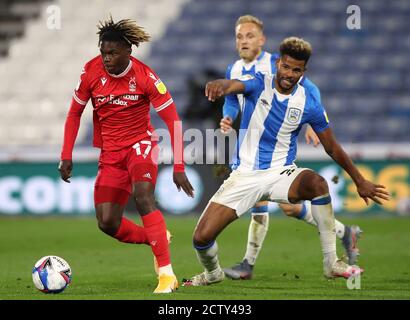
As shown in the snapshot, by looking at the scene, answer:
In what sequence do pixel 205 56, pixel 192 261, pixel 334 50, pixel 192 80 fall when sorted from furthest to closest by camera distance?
1. pixel 205 56
2. pixel 334 50
3. pixel 192 80
4. pixel 192 261

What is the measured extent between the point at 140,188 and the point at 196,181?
27.7ft

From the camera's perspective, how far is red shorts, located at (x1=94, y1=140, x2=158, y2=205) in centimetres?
759

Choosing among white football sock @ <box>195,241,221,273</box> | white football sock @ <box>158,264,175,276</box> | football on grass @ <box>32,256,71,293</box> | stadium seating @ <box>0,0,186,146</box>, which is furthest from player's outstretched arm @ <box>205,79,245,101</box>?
stadium seating @ <box>0,0,186,146</box>

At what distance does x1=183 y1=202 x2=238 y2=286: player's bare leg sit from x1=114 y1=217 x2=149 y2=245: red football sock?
54 cm

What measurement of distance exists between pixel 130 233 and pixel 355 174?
1943 millimetres

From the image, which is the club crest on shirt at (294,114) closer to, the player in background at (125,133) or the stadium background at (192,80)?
the player in background at (125,133)

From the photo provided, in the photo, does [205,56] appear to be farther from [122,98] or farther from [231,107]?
[122,98]

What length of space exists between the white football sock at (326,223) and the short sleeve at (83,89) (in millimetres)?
2052

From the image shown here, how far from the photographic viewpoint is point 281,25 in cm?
2058

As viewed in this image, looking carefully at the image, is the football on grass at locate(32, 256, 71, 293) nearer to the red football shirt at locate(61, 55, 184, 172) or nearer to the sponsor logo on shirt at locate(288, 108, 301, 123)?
the red football shirt at locate(61, 55, 184, 172)

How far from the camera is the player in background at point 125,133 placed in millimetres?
7301

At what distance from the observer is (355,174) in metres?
7.50

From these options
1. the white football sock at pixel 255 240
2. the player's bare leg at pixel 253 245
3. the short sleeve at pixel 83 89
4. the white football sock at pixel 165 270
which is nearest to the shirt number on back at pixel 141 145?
the short sleeve at pixel 83 89

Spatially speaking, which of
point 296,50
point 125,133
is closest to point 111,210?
point 125,133
